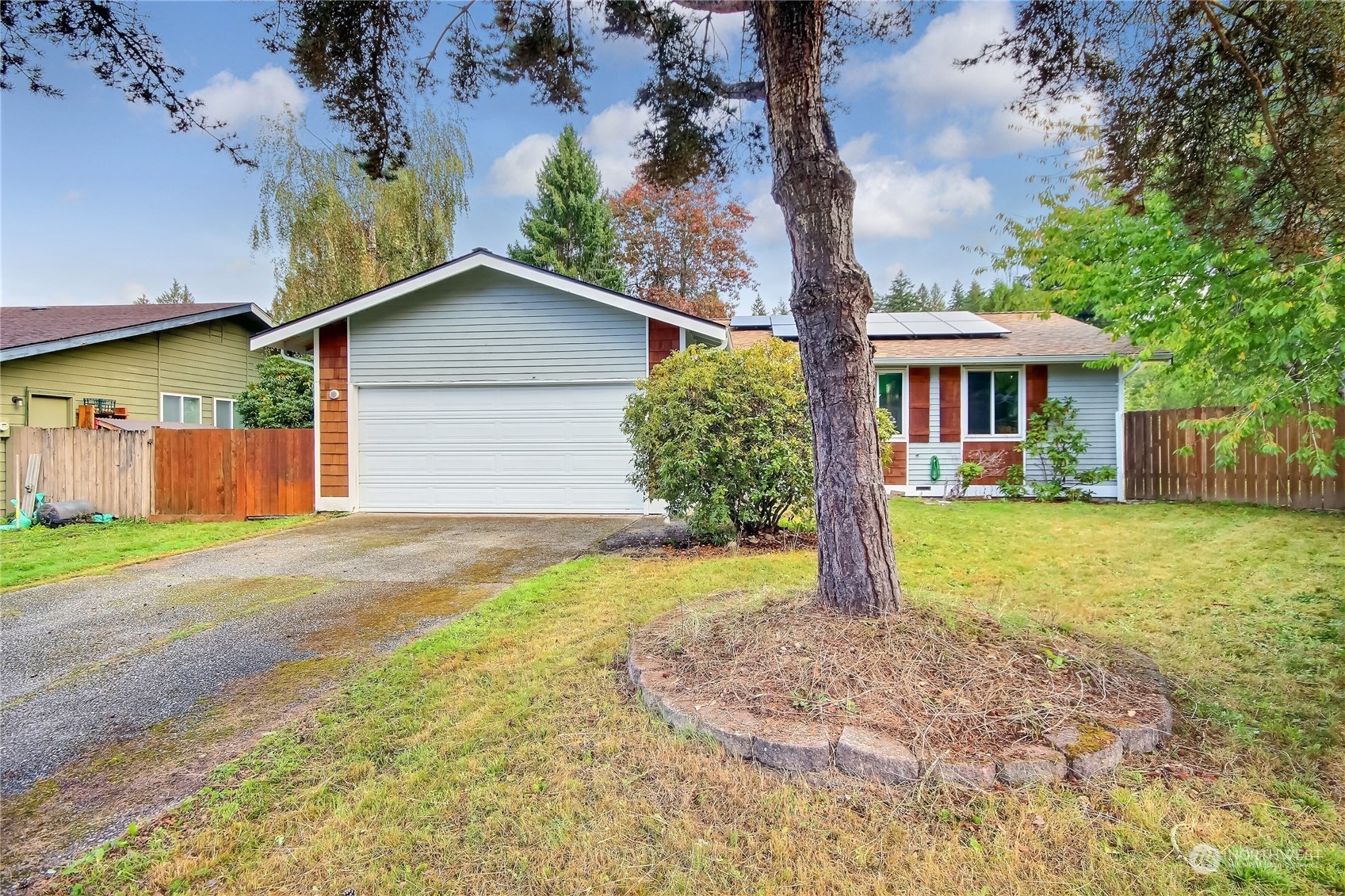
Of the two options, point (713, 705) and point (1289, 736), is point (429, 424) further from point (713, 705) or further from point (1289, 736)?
point (1289, 736)

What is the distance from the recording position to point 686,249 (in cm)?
2545

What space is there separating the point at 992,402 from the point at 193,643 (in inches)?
486

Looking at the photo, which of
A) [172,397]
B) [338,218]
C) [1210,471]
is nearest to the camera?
[1210,471]

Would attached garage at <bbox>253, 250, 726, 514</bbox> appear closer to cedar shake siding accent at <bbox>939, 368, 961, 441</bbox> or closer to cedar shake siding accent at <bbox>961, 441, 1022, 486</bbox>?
cedar shake siding accent at <bbox>939, 368, 961, 441</bbox>

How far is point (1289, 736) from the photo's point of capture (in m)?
2.51

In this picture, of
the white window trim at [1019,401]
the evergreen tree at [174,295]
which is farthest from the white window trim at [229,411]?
the evergreen tree at [174,295]

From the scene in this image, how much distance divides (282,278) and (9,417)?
10.4 meters

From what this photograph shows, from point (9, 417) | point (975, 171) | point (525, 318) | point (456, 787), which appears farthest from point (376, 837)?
point (975, 171)

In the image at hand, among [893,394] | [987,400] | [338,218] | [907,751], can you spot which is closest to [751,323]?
[893,394]

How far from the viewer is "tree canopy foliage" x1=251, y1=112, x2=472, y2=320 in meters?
18.1

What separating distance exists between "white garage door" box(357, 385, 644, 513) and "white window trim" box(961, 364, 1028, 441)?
660cm

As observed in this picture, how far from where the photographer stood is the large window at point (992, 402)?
38.8ft

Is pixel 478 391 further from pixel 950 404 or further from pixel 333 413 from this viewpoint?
pixel 950 404

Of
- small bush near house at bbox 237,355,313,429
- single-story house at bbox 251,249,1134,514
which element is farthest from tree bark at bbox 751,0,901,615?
small bush near house at bbox 237,355,313,429
